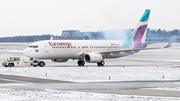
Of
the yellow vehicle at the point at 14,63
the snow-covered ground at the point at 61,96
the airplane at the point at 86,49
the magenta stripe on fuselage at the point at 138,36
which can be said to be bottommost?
the snow-covered ground at the point at 61,96

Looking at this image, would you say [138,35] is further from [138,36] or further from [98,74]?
[98,74]

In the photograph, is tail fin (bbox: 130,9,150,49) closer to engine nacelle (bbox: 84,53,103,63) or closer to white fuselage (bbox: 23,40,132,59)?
white fuselage (bbox: 23,40,132,59)

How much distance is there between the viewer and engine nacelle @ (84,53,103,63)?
4756cm

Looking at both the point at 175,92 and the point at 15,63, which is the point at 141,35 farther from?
the point at 175,92

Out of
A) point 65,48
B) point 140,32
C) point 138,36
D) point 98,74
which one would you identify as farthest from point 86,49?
point 98,74

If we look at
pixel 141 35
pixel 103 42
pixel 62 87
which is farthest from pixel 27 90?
pixel 141 35

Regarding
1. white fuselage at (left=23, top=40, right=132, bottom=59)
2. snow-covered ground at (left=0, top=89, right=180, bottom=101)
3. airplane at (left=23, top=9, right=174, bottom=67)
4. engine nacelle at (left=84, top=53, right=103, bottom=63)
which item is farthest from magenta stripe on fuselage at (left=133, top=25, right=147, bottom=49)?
snow-covered ground at (left=0, top=89, right=180, bottom=101)

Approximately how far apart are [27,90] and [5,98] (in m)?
3.60

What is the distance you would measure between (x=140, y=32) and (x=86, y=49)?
11464 mm

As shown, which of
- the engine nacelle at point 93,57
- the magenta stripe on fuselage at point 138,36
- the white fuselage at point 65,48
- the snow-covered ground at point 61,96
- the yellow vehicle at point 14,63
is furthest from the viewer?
the magenta stripe on fuselage at point 138,36

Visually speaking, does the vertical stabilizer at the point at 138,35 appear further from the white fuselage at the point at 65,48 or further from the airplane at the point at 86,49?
the white fuselage at the point at 65,48

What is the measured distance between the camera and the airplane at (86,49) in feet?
154

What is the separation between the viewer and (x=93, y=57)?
156ft

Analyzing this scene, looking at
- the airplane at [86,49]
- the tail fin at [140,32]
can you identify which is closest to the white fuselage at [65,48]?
the airplane at [86,49]
